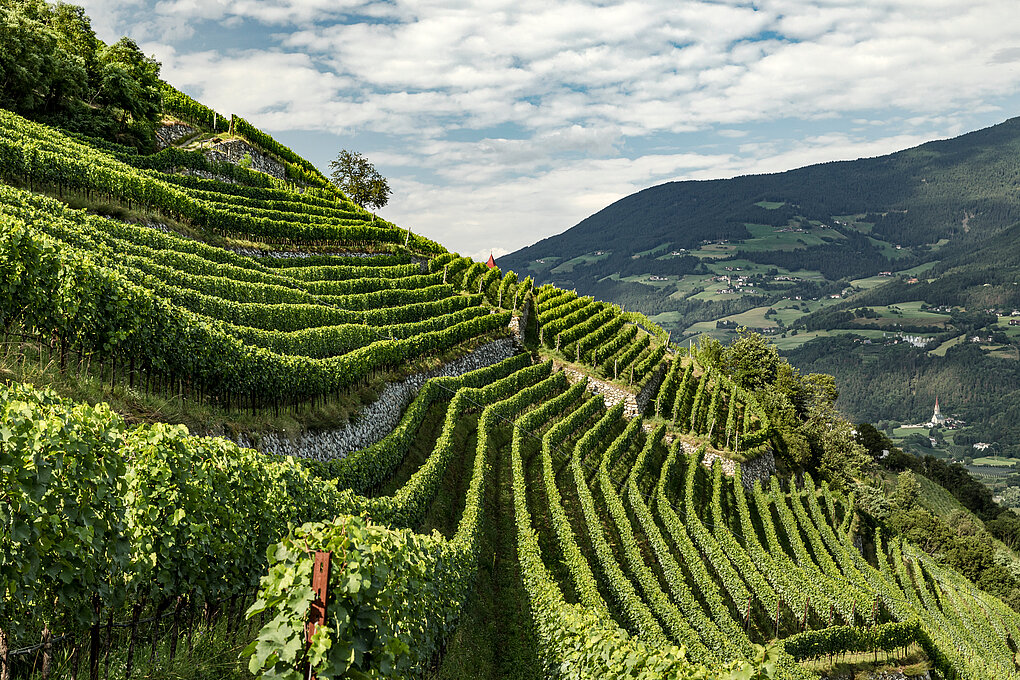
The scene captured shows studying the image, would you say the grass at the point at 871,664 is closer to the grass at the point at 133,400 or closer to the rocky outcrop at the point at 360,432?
the rocky outcrop at the point at 360,432

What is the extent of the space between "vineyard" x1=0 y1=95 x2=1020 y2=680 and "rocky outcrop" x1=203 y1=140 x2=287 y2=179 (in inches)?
104

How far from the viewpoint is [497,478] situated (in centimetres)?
3503

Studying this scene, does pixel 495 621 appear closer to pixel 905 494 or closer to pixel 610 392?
pixel 610 392

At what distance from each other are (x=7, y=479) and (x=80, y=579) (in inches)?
77.2

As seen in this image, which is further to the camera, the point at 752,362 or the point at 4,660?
the point at 752,362

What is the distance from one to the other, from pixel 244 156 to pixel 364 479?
161 ft

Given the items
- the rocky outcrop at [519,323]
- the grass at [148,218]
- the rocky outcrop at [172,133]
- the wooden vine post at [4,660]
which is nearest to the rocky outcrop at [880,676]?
the rocky outcrop at [519,323]

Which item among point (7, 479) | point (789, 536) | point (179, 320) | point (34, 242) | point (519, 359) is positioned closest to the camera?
point (7, 479)

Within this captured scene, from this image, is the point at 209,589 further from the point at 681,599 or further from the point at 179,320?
the point at 681,599

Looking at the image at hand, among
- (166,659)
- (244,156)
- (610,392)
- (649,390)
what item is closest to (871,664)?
(610,392)

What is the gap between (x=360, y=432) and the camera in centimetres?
2991

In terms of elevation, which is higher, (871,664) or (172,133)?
(172,133)

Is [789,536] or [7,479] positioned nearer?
[7,479]

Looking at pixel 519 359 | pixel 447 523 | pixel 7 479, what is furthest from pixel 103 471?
pixel 519 359
